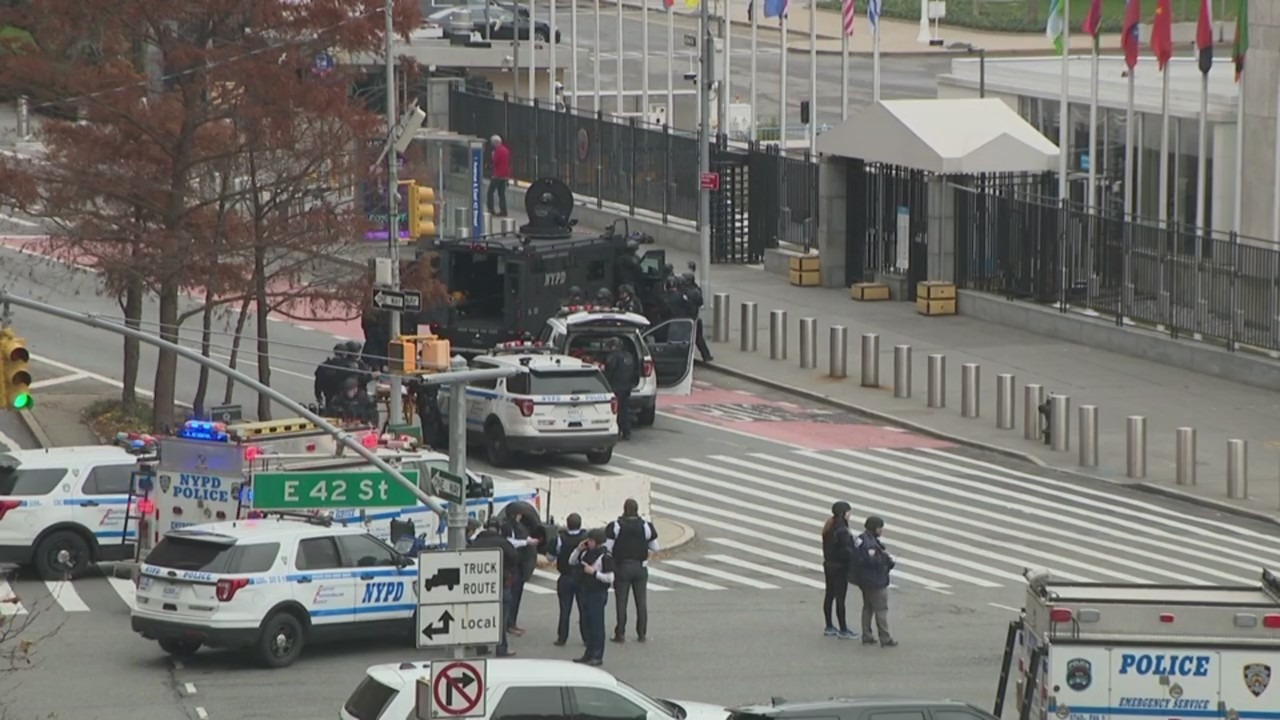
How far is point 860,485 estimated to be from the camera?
119 feet

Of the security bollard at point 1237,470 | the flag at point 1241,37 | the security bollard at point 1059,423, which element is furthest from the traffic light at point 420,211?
the flag at point 1241,37

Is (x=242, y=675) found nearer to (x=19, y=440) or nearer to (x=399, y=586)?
(x=399, y=586)

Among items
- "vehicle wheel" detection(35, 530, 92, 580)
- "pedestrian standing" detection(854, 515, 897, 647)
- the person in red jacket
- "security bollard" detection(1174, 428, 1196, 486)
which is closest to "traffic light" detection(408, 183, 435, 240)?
"vehicle wheel" detection(35, 530, 92, 580)

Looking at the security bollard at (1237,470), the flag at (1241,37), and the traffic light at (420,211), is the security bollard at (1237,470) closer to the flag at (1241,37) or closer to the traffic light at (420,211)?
the flag at (1241,37)

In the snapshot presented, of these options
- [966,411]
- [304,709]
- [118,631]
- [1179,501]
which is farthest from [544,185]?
[304,709]

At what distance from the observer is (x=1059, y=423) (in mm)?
39000

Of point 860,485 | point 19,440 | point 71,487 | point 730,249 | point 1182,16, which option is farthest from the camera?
point 1182,16

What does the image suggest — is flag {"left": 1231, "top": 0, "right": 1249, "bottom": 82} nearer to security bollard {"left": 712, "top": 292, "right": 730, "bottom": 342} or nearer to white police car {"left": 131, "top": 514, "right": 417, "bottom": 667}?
security bollard {"left": 712, "top": 292, "right": 730, "bottom": 342}

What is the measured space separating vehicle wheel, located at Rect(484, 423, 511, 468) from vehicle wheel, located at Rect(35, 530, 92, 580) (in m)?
7.61

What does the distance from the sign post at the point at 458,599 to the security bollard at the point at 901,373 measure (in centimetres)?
2369

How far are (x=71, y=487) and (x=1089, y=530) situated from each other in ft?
44.5

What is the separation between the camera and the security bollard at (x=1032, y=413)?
39.8 metres

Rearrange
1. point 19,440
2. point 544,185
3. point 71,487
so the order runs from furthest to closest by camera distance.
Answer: point 544,185 → point 19,440 → point 71,487

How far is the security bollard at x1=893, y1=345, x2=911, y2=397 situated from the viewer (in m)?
42.4
